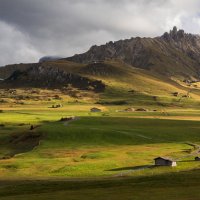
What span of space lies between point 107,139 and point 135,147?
58.6ft

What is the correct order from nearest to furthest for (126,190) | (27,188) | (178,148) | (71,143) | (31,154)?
(126,190) < (27,188) < (31,154) < (178,148) < (71,143)

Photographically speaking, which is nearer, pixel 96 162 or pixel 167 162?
pixel 167 162

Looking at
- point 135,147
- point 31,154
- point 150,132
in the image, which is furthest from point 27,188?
point 150,132

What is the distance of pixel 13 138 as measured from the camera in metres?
165

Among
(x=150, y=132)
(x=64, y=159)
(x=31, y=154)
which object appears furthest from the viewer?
(x=150, y=132)

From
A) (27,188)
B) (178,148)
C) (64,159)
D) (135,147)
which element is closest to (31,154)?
(64,159)

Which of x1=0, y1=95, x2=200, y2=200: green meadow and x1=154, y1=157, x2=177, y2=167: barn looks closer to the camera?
x1=0, y1=95, x2=200, y2=200: green meadow

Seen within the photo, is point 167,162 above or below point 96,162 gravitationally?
above

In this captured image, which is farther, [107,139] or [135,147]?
[107,139]

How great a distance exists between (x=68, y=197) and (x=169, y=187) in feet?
57.4

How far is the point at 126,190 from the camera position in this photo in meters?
67.2

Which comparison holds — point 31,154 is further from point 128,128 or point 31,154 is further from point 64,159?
point 128,128

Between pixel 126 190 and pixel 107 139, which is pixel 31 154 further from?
pixel 126 190

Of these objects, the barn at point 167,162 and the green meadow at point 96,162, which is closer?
the green meadow at point 96,162
